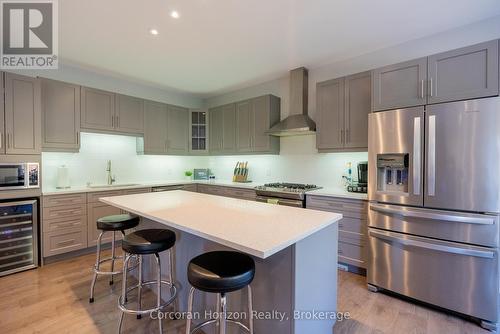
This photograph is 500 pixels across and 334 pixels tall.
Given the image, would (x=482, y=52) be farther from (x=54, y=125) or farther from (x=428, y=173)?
(x=54, y=125)

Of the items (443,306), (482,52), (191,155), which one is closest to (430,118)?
(482,52)

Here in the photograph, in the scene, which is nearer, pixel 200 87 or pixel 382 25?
pixel 382 25

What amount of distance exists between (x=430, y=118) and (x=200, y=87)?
3.66m

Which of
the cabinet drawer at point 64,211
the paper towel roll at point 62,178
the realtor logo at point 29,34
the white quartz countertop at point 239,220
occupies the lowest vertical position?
the cabinet drawer at point 64,211

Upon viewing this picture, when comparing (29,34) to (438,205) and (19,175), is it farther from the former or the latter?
(438,205)

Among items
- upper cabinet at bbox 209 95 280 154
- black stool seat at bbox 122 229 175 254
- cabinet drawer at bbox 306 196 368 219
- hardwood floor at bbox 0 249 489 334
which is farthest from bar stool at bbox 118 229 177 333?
upper cabinet at bbox 209 95 280 154

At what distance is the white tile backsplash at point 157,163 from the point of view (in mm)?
3422

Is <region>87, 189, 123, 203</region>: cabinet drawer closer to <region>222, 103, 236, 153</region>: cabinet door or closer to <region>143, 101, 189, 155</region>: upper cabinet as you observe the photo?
<region>143, 101, 189, 155</region>: upper cabinet

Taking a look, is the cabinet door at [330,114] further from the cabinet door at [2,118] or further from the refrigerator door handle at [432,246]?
the cabinet door at [2,118]

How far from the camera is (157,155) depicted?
462cm

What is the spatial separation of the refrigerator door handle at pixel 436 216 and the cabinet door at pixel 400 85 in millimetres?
1002

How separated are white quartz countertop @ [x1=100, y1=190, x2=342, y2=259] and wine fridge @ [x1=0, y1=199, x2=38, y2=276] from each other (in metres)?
1.47

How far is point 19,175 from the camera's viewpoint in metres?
2.79

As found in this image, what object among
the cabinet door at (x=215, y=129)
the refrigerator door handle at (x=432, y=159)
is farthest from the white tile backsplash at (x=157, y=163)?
the refrigerator door handle at (x=432, y=159)
